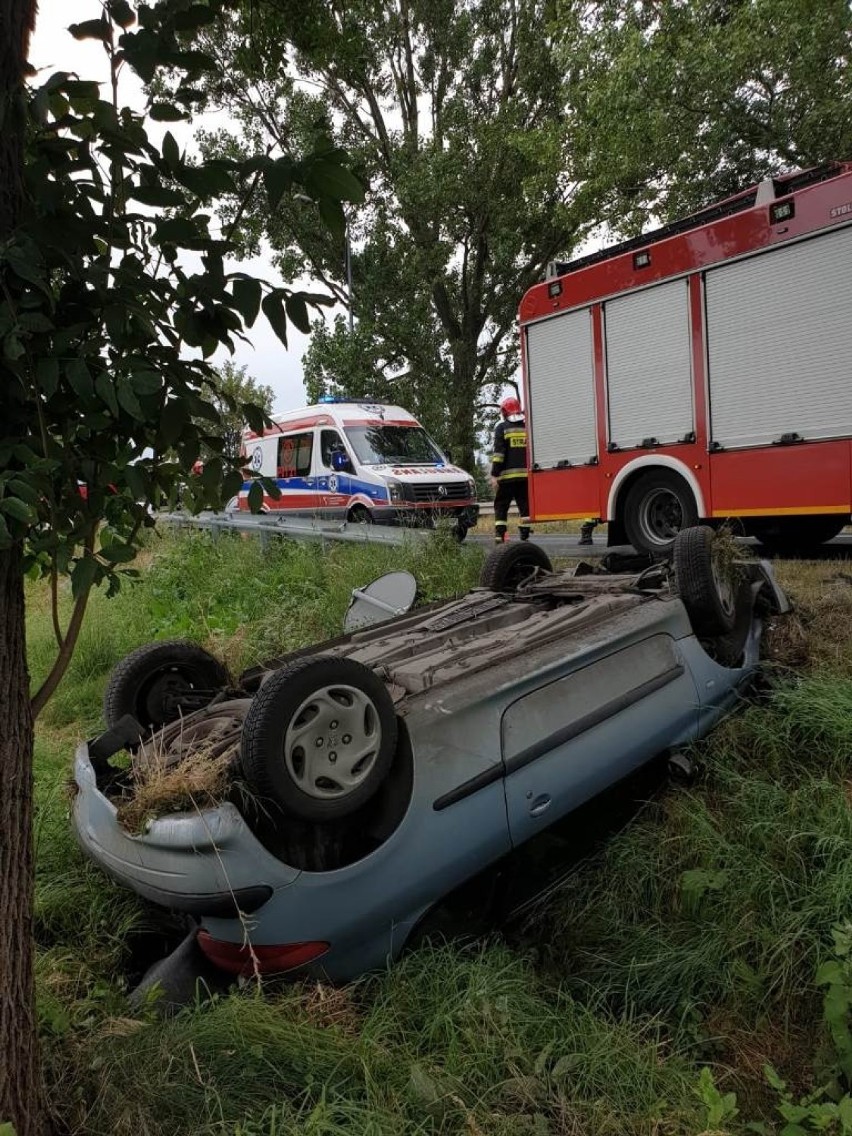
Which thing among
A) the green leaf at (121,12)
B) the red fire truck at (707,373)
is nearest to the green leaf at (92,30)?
the green leaf at (121,12)

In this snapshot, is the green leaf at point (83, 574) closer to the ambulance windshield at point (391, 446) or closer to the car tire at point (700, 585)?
the car tire at point (700, 585)

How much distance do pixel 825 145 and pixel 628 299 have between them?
249 inches

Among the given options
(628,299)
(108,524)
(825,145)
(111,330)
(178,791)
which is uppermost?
(825,145)

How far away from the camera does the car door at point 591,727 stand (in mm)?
2387

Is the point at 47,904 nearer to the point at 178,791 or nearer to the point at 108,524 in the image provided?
the point at 178,791

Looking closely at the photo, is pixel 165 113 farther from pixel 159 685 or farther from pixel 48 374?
pixel 159 685

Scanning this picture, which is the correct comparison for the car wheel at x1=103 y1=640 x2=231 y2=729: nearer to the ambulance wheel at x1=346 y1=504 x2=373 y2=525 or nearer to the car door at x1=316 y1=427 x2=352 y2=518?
the ambulance wheel at x1=346 y1=504 x2=373 y2=525

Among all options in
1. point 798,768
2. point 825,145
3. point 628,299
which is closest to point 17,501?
point 798,768

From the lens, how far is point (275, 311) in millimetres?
1339

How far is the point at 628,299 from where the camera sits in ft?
24.1

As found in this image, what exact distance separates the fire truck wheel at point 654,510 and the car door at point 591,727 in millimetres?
4468

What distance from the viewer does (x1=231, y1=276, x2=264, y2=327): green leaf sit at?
4.33ft

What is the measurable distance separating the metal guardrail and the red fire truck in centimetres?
226

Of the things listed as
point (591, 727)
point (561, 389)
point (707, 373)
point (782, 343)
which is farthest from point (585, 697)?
point (561, 389)
